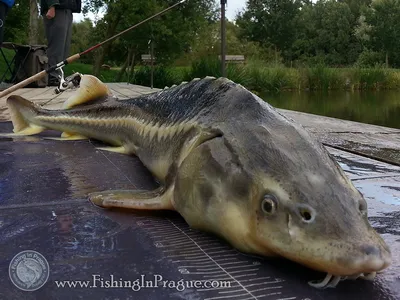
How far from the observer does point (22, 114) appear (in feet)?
10.8

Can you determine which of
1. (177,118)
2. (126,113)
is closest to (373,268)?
(177,118)

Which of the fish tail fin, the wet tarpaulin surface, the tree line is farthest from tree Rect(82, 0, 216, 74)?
the wet tarpaulin surface

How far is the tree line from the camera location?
1833 centimetres

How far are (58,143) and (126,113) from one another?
0.57 meters

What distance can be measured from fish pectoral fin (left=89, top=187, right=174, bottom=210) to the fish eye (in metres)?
0.46

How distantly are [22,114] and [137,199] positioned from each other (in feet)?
6.47

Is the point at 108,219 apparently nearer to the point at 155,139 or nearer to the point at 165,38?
the point at 155,139

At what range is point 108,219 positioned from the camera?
1550 millimetres

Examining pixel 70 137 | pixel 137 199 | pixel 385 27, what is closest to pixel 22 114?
pixel 70 137

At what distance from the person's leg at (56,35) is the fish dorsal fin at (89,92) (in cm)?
331

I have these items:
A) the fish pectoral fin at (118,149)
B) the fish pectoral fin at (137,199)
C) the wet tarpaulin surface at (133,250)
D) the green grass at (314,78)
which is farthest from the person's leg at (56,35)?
the green grass at (314,78)

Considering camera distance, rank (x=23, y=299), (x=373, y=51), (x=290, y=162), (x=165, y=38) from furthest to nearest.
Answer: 1. (x=373, y=51)
2. (x=165, y=38)
3. (x=290, y=162)
4. (x=23, y=299)

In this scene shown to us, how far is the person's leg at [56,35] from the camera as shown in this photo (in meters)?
6.14

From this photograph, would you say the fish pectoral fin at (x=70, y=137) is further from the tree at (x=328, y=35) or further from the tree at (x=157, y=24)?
the tree at (x=328, y=35)
